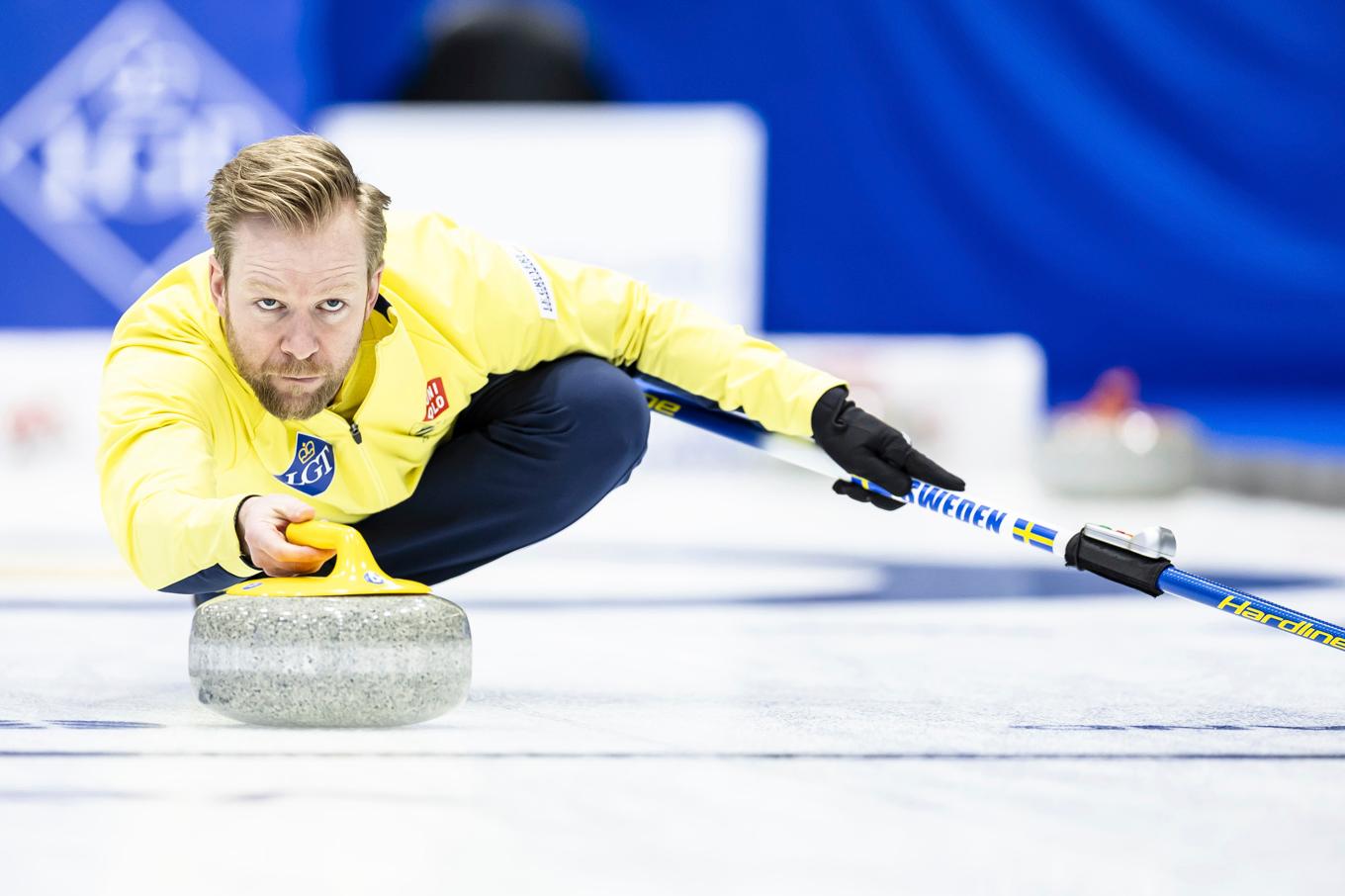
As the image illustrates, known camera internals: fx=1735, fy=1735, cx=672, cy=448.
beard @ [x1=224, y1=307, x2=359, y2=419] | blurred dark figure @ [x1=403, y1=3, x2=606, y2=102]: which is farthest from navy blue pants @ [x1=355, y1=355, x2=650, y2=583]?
blurred dark figure @ [x1=403, y1=3, x2=606, y2=102]

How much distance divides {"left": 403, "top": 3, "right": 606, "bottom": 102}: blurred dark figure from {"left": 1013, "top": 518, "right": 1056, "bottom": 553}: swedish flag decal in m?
6.14

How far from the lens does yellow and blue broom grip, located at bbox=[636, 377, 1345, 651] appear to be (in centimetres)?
200

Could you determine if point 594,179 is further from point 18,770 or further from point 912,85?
point 18,770

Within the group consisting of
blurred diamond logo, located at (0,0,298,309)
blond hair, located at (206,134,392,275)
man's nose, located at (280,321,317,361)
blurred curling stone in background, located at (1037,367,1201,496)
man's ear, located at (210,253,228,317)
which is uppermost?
blurred diamond logo, located at (0,0,298,309)

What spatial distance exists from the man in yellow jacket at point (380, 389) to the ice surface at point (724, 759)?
0.74 ft

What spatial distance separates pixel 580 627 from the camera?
9.16 ft

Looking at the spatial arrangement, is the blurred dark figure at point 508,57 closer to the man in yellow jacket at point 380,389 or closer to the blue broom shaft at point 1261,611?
the man in yellow jacket at point 380,389

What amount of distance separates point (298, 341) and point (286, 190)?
0.53ft

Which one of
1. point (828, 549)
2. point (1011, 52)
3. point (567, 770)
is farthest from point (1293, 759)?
point (1011, 52)

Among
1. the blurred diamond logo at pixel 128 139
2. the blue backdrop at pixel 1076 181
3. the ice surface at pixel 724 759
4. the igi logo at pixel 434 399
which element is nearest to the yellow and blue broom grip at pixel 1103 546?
the ice surface at pixel 724 759

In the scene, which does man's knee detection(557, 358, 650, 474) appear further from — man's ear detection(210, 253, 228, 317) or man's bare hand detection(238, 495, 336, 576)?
man's bare hand detection(238, 495, 336, 576)

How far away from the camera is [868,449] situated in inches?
88.1

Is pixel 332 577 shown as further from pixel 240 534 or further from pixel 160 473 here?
pixel 160 473

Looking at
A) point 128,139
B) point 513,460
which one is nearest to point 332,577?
point 513,460
